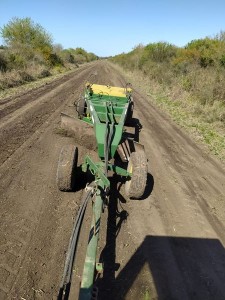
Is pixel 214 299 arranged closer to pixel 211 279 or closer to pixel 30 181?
pixel 211 279

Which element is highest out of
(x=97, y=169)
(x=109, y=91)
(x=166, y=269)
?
(x=109, y=91)

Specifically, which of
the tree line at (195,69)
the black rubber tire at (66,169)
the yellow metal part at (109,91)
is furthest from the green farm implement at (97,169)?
the tree line at (195,69)

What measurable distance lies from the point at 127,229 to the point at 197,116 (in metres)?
10.4

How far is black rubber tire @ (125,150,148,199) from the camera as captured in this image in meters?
5.73

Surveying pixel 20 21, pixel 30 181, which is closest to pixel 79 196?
pixel 30 181

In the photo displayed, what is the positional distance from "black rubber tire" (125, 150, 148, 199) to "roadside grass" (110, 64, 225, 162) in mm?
4537

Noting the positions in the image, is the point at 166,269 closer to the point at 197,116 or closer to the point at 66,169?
the point at 66,169

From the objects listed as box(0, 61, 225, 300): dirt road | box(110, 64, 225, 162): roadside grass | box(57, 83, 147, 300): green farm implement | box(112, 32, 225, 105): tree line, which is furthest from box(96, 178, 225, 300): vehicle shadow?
box(112, 32, 225, 105): tree line

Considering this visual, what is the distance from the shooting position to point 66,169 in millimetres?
5555

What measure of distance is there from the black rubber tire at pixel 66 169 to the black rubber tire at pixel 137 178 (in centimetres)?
110

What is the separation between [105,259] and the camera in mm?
4426

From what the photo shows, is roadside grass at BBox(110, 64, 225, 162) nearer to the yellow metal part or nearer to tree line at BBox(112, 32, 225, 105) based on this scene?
tree line at BBox(112, 32, 225, 105)

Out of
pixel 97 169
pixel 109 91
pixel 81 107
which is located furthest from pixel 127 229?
pixel 109 91

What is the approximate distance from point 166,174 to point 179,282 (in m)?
3.70
